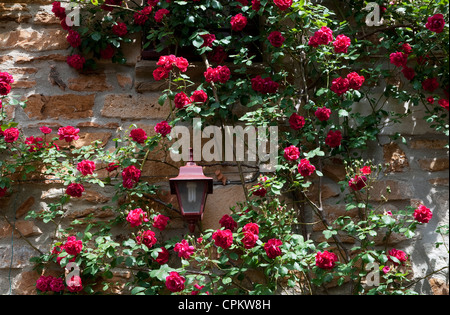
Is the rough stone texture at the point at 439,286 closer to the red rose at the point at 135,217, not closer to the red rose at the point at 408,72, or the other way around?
the red rose at the point at 408,72

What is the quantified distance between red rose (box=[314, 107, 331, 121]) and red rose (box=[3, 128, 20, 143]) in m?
1.49

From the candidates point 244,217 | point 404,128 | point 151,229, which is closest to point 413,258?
point 404,128

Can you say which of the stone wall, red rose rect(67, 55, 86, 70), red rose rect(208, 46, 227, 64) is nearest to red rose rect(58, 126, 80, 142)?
the stone wall

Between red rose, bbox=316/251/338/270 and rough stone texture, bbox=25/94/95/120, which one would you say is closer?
red rose, bbox=316/251/338/270

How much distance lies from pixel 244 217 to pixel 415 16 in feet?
4.56

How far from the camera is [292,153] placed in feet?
8.05

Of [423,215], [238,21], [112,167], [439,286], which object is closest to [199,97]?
[238,21]

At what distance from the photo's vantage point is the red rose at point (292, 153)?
245 cm

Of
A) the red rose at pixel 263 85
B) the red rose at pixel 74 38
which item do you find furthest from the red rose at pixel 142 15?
the red rose at pixel 263 85

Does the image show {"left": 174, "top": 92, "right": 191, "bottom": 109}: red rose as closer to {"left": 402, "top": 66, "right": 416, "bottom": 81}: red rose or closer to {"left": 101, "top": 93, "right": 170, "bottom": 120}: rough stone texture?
{"left": 101, "top": 93, "right": 170, "bottom": 120}: rough stone texture

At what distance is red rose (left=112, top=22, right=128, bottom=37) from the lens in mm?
2840

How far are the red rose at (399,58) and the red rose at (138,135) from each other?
1314mm

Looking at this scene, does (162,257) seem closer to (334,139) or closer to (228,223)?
(228,223)

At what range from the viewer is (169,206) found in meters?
2.62
